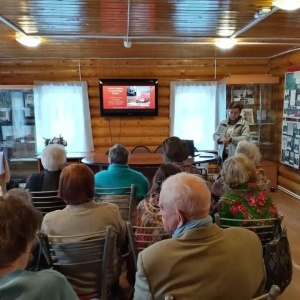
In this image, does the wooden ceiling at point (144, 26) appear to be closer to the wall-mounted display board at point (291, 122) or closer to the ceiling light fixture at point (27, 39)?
the ceiling light fixture at point (27, 39)

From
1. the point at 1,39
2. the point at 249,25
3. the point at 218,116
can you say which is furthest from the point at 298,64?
the point at 1,39

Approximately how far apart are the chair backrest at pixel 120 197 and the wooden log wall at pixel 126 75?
398 cm

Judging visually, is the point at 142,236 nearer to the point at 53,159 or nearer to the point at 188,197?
the point at 188,197

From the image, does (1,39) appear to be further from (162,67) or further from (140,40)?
(162,67)

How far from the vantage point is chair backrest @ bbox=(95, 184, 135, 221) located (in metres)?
2.94

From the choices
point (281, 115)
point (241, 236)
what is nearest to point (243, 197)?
point (241, 236)

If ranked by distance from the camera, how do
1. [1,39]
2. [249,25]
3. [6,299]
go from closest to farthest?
[6,299], [249,25], [1,39]

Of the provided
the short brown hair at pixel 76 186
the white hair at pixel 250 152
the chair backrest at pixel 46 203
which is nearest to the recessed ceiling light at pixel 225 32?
the white hair at pixel 250 152

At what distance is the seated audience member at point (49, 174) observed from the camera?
304 cm

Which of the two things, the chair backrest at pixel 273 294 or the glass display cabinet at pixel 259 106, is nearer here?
the chair backrest at pixel 273 294

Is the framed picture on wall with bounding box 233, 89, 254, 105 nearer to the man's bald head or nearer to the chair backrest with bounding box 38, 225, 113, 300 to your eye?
the chair backrest with bounding box 38, 225, 113, 300

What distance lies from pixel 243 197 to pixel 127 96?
15.3 feet

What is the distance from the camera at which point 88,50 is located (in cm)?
577

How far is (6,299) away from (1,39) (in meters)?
4.55
